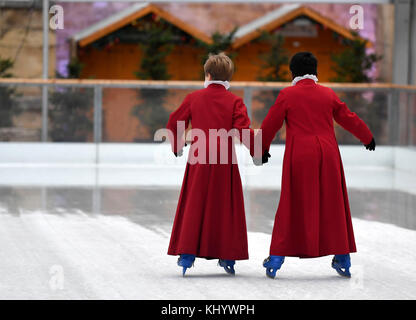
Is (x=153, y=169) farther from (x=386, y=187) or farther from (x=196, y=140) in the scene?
(x=196, y=140)

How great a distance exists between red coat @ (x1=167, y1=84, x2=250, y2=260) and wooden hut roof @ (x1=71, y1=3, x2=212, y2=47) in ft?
63.2

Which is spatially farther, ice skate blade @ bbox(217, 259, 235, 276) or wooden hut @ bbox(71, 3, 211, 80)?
wooden hut @ bbox(71, 3, 211, 80)

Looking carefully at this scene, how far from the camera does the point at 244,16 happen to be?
3372cm

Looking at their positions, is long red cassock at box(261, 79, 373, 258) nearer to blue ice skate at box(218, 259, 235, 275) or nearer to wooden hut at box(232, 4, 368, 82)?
blue ice skate at box(218, 259, 235, 275)

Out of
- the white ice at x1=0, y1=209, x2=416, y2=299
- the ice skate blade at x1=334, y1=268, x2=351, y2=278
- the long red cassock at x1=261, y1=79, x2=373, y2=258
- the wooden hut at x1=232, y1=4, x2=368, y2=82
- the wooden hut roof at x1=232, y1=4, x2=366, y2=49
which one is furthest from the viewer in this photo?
the wooden hut at x1=232, y1=4, x2=368, y2=82

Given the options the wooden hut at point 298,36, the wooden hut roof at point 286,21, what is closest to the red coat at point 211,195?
the wooden hut roof at point 286,21

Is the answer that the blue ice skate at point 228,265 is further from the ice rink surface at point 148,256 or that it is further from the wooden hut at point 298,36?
the wooden hut at point 298,36

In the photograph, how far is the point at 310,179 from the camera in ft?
23.3

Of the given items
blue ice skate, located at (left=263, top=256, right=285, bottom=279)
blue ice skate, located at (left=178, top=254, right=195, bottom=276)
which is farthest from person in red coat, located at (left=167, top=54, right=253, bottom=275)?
blue ice skate, located at (left=263, top=256, right=285, bottom=279)

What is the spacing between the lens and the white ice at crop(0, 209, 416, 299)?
21.6ft

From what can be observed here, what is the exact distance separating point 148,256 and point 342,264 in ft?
5.35

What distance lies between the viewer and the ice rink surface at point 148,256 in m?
6.66

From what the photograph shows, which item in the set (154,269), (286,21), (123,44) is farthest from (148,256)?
(286,21)
